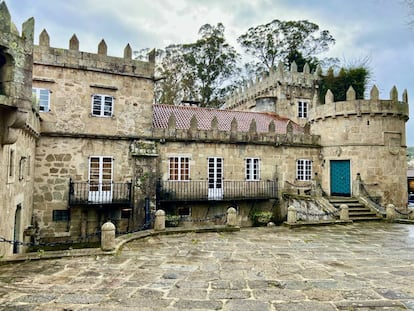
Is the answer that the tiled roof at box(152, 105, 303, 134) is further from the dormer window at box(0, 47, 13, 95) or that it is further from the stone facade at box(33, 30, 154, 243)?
the dormer window at box(0, 47, 13, 95)

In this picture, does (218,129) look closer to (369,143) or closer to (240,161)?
(240,161)

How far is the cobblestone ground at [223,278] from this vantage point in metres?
5.39

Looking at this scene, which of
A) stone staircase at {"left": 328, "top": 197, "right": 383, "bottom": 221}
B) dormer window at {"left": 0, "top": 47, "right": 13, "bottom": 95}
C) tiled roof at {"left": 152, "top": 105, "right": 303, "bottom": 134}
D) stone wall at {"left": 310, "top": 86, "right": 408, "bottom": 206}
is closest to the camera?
dormer window at {"left": 0, "top": 47, "right": 13, "bottom": 95}

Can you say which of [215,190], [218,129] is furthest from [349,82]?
[215,190]

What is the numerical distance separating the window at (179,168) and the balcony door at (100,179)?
297cm

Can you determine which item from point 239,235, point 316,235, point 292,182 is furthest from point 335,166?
point 239,235

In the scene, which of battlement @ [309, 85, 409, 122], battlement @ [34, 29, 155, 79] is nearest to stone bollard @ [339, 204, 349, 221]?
battlement @ [309, 85, 409, 122]

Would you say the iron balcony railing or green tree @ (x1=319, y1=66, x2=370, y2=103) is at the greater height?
green tree @ (x1=319, y1=66, x2=370, y2=103)

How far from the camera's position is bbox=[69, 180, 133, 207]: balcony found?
1395cm

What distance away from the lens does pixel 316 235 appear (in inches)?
478

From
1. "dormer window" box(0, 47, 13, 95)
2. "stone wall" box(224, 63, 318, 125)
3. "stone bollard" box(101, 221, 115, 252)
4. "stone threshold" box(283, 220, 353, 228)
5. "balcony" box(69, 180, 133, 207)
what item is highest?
"stone wall" box(224, 63, 318, 125)

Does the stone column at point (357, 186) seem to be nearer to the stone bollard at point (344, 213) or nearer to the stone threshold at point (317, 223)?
the stone bollard at point (344, 213)

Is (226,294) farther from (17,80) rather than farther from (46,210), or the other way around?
(46,210)

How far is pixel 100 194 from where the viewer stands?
14250mm
